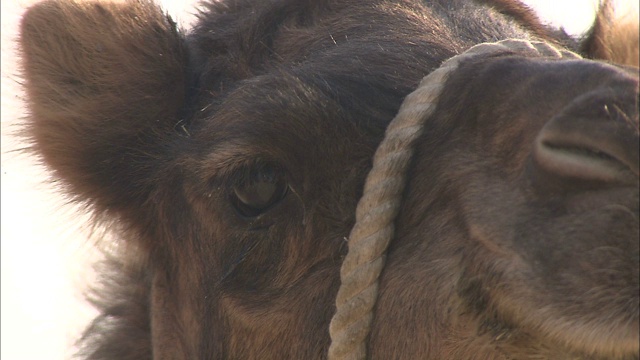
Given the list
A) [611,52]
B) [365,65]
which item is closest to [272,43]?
[365,65]

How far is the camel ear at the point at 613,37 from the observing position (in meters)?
3.48

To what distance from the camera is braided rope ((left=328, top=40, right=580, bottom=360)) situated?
2609 millimetres

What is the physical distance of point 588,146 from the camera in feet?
6.67

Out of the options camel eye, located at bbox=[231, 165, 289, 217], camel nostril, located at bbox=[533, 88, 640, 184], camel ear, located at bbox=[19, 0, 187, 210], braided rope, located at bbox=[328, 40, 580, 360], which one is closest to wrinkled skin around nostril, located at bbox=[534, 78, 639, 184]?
camel nostril, located at bbox=[533, 88, 640, 184]

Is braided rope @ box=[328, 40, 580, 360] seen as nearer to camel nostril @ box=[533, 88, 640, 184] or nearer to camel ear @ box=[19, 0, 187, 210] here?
camel nostril @ box=[533, 88, 640, 184]

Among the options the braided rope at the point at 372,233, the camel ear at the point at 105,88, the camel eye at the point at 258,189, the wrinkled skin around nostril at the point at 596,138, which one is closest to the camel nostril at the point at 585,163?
the wrinkled skin around nostril at the point at 596,138

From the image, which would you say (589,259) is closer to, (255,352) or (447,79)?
(447,79)

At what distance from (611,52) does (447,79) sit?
1.14m

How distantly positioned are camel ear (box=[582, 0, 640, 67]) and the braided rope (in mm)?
1147

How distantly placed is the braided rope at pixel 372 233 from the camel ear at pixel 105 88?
39.7 inches

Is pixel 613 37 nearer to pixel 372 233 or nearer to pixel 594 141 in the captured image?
pixel 372 233

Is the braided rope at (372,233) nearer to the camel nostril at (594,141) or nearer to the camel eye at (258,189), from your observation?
the camel eye at (258,189)

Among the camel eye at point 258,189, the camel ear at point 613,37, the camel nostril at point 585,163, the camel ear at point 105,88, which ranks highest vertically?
the camel ear at point 105,88

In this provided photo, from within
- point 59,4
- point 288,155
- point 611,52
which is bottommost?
point 611,52
